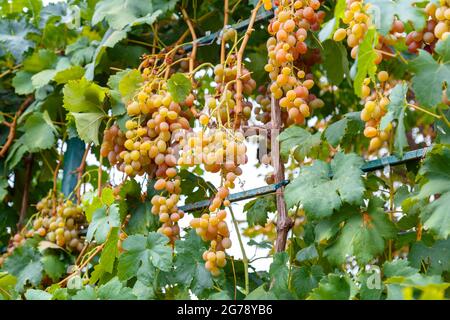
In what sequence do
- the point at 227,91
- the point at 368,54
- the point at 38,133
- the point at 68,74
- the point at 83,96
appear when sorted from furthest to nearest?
1. the point at 38,133
2. the point at 68,74
3. the point at 83,96
4. the point at 227,91
5. the point at 368,54

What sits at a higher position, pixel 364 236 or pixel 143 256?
pixel 364 236

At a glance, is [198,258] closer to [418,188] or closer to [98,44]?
[418,188]

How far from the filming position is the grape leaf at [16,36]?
266 centimetres

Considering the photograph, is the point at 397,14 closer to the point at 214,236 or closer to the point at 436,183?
the point at 436,183

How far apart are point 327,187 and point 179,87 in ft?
1.78

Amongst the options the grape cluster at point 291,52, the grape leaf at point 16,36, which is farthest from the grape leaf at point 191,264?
the grape leaf at point 16,36

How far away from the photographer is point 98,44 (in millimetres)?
2443

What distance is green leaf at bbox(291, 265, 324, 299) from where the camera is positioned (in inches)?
64.0

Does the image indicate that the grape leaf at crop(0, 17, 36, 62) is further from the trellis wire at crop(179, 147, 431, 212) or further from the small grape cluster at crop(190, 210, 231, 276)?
the small grape cluster at crop(190, 210, 231, 276)

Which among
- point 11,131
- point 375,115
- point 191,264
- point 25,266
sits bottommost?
point 25,266

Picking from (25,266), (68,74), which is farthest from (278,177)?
(25,266)

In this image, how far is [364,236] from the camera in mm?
1516

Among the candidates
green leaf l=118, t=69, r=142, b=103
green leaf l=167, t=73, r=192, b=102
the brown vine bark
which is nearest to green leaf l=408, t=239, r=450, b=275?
the brown vine bark
